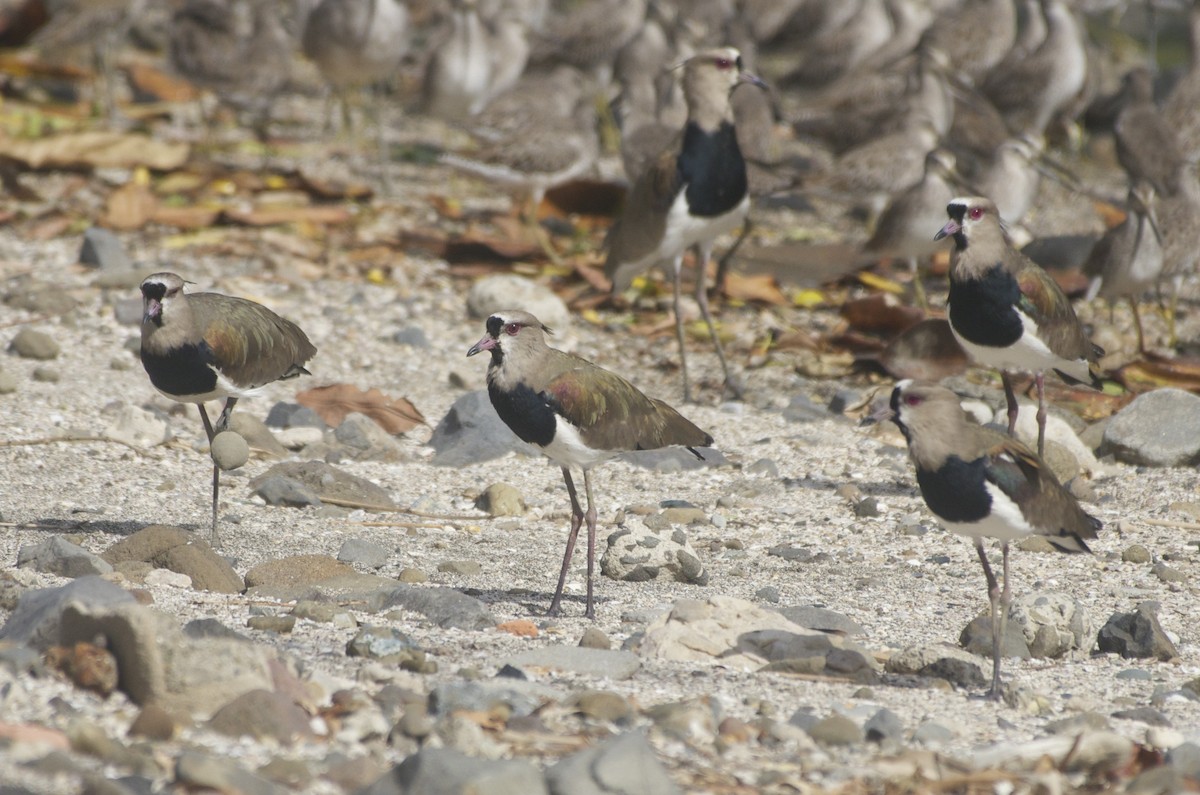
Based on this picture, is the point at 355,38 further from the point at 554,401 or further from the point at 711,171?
the point at 554,401

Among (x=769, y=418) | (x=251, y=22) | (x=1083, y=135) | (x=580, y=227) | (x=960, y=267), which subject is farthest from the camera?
(x=1083, y=135)

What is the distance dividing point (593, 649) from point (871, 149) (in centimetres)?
749

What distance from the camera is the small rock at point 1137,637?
206 inches

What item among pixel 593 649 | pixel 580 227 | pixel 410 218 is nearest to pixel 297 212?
pixel 410 218

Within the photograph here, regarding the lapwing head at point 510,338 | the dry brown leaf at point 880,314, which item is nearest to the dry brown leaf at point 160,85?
the dry brown leaf at point 880,314

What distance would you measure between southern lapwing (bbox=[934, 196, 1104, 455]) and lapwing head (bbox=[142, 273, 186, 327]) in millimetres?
3186

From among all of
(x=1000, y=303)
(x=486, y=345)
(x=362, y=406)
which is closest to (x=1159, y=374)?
(x=1000, y=303)

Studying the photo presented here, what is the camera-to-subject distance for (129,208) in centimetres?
1086

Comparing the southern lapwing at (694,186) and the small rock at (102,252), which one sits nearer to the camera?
the southern lapwing at (694,186)

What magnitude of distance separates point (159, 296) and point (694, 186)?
3556 mm

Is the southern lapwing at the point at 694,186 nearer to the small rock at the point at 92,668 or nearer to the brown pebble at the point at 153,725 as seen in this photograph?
the small rock at the point at 92,668

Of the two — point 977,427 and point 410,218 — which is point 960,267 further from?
point 410,218

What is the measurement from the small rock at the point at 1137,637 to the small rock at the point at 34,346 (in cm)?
566

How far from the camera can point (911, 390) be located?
4.82m
